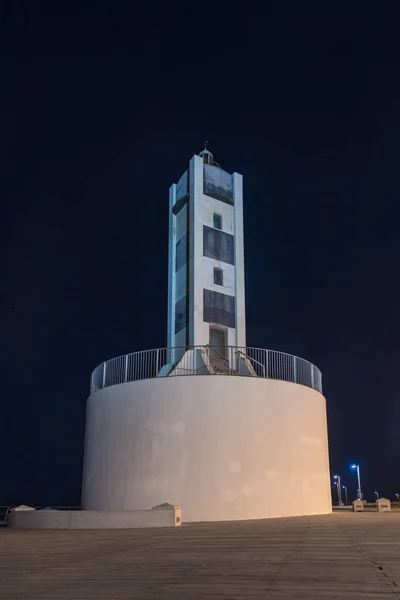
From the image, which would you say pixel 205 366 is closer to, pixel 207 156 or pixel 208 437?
pixel 208 437

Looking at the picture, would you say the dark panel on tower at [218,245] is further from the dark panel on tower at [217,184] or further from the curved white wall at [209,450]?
the curved white wall at [209,450]

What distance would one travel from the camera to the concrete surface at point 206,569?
534cm

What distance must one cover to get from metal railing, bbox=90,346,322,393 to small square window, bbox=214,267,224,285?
3.91 metres

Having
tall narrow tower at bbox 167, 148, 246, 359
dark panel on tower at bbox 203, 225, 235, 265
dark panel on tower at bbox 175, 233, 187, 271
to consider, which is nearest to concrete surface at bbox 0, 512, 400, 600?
tall narrow tower at bbox 167, 148, 246, 359

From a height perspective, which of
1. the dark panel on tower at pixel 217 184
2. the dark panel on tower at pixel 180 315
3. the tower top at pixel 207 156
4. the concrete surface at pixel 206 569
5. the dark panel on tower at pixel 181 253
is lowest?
the concrete surface at pixel 206 569

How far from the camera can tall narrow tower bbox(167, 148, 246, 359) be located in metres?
27.1

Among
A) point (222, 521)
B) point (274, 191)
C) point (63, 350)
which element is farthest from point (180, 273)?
point (63, 350)

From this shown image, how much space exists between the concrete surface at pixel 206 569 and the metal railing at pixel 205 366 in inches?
461

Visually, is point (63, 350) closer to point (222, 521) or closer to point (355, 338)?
point (355, 338)

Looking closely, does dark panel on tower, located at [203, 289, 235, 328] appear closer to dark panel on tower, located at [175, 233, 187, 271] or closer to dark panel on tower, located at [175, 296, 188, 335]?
dark panel on tower, located at [175, 296, 188, 335]

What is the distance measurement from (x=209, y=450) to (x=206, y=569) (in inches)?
509

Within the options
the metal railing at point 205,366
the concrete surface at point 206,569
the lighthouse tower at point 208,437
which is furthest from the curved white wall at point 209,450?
the concrete surface at point 206,569

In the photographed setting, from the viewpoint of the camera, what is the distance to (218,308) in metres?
27.4

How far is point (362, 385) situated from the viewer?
5328cm
